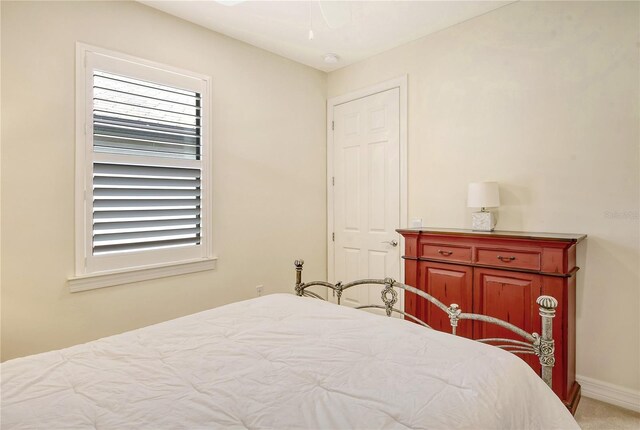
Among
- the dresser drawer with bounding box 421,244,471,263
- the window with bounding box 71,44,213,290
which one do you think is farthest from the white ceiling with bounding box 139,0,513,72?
the dresser drawer with bounding box 421,244,471,263

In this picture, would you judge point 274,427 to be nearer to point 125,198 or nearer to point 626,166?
point 125,198

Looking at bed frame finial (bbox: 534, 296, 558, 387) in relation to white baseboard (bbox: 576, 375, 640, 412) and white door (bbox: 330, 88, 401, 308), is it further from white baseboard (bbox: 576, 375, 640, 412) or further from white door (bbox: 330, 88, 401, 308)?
white door (bbox: 330, 88, 401, 308)

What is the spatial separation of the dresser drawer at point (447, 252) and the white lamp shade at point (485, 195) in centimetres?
37

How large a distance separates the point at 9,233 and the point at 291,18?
8.17 feet

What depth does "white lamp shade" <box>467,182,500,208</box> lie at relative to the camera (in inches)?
105

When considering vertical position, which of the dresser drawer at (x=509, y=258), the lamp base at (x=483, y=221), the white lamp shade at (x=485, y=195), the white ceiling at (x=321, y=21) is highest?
the white ceiling at (x=321, y=21)

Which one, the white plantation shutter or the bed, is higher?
the white plantation shutter

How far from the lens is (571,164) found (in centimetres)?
251

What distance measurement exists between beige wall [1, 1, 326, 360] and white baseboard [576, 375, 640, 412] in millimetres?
2530

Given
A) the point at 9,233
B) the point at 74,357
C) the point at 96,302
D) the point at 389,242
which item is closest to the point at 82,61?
the point at 9,233

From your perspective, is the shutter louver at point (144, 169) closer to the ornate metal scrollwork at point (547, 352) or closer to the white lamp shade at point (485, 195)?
the white lamp shade at point (485, 195)

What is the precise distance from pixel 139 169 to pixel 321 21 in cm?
188

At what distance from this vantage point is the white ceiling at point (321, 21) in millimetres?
2738

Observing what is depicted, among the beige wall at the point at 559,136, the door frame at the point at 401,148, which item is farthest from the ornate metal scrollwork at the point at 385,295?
the door frame at the point at 401,148
